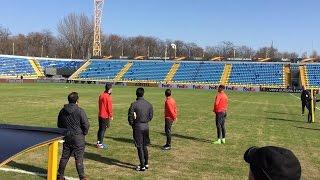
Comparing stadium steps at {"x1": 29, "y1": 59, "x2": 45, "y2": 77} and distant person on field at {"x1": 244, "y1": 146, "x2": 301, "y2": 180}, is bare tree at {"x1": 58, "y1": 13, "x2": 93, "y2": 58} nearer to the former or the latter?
stadium steps at {"x1": 29, "y1": 59, "x2": 45, "y2": 77}

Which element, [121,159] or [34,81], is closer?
[121,159]

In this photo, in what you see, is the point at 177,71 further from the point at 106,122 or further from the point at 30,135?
the point at 30,135

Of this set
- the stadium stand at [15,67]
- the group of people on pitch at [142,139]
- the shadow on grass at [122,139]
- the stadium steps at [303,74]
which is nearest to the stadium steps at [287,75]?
the stadium steps at [303,74]

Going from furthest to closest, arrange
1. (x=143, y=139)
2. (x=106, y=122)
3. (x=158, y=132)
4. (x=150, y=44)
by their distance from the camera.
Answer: (x=150, y=44)
(x=158, y=132)
(x=106, y=122)
(x=143, y=139)

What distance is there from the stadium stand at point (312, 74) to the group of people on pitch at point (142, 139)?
61256mm

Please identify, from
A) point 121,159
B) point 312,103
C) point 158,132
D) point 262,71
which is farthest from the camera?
point 262,71

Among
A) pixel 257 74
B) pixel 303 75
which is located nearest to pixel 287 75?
pixel 303 75

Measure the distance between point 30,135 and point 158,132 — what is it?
43.3 feet

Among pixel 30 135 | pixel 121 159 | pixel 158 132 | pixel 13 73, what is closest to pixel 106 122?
pixel 121 159

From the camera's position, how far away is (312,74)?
76.9 metres

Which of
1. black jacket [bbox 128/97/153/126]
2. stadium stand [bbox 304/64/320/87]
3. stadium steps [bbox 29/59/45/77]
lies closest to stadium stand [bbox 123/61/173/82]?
stadium steps [bbox 29/59/45/77]

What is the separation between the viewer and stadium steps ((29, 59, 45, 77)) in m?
91.2

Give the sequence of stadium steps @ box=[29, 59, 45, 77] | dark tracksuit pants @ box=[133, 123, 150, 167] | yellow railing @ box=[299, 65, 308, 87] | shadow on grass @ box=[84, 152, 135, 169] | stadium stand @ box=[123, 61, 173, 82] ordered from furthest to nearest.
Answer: stadium steps @ box=[29, 59, 45, 77], stadium stand @ box=[123, 61, 173, 82], yellow railing @ box=[299, 65, 308, 87], shadow on grass @ box=[84, 152, 135, 169], dark tracksuit pants @ box=[133, 123, 150, 167]

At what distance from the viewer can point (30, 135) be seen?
555 cm
